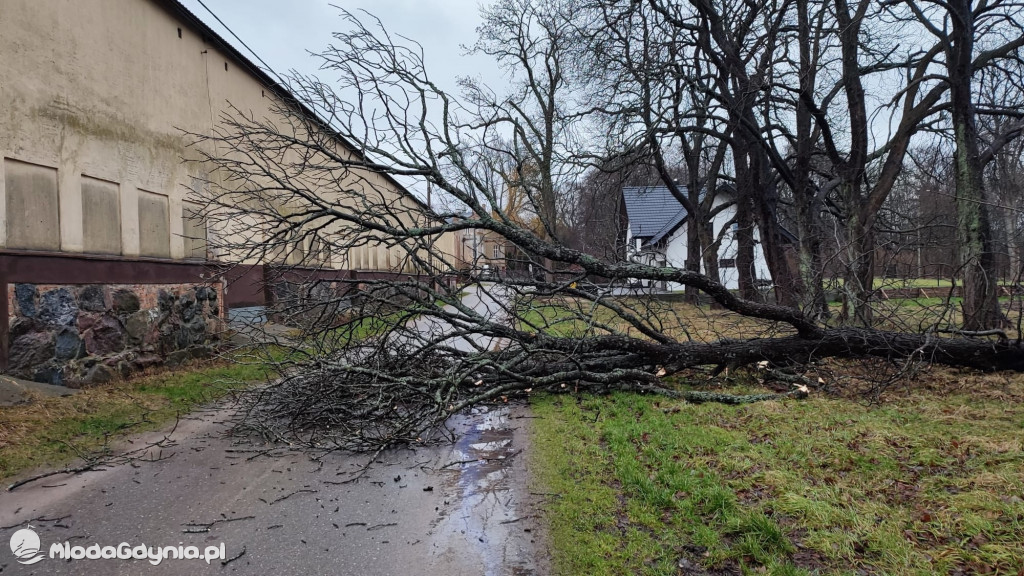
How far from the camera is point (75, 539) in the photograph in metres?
3.39

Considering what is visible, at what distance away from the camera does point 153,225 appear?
8.88 m

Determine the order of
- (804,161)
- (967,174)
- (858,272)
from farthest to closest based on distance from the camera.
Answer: (804,161) → (858,272) → (967,174)

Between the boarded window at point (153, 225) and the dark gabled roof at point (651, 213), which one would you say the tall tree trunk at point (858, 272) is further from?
the dark gabled roof at point (651, 213)

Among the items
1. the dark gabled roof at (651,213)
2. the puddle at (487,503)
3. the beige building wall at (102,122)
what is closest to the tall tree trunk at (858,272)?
the puddle at (487,503)

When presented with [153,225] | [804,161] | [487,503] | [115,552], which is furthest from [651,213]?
[115,552]

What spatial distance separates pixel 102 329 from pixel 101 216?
1.55 metres

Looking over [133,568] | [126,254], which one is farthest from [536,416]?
[126,254]

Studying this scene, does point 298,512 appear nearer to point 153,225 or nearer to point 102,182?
point 102,182

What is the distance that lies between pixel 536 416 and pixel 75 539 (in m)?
4.12

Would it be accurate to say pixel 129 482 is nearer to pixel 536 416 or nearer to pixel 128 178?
pixel 536 416

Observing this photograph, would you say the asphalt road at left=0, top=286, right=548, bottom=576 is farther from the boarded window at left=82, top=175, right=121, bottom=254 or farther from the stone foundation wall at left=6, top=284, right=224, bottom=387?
the boarded window at left=82, top=175, right=121, bottom=254

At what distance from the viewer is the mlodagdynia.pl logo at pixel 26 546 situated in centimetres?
318

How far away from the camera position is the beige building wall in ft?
20.9

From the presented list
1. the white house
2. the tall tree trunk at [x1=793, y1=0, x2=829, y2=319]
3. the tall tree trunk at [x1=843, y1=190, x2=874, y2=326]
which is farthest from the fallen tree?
the white house
